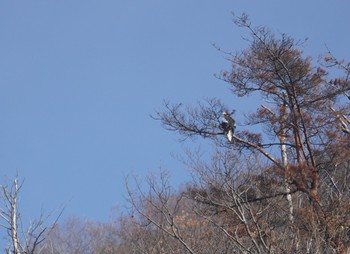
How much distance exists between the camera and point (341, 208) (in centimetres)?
913

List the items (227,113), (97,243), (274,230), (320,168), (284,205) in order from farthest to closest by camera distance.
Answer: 1. (97,243)
2. (227,113)
3. (320,168)
4. (284,205)
5. (274,230)

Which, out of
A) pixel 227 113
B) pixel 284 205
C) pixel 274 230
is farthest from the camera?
pixel 227 113

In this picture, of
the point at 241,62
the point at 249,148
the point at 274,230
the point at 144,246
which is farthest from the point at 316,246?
the point at 241,62

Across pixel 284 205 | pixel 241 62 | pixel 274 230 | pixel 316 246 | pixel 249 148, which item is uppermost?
pixel 241 62

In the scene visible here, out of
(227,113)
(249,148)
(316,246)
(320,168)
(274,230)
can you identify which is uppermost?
(227,113)

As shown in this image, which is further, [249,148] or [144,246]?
[249,148]

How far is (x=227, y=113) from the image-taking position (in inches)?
487

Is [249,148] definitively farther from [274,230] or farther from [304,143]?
[274,230]

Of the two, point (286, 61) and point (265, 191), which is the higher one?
point (286, 61)

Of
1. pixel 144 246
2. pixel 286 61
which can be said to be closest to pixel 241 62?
pixel 286 61

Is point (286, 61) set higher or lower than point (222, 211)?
higher

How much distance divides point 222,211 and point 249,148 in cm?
316

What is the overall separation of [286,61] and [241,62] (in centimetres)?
112

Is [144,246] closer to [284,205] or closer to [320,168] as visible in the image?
[284,205]
